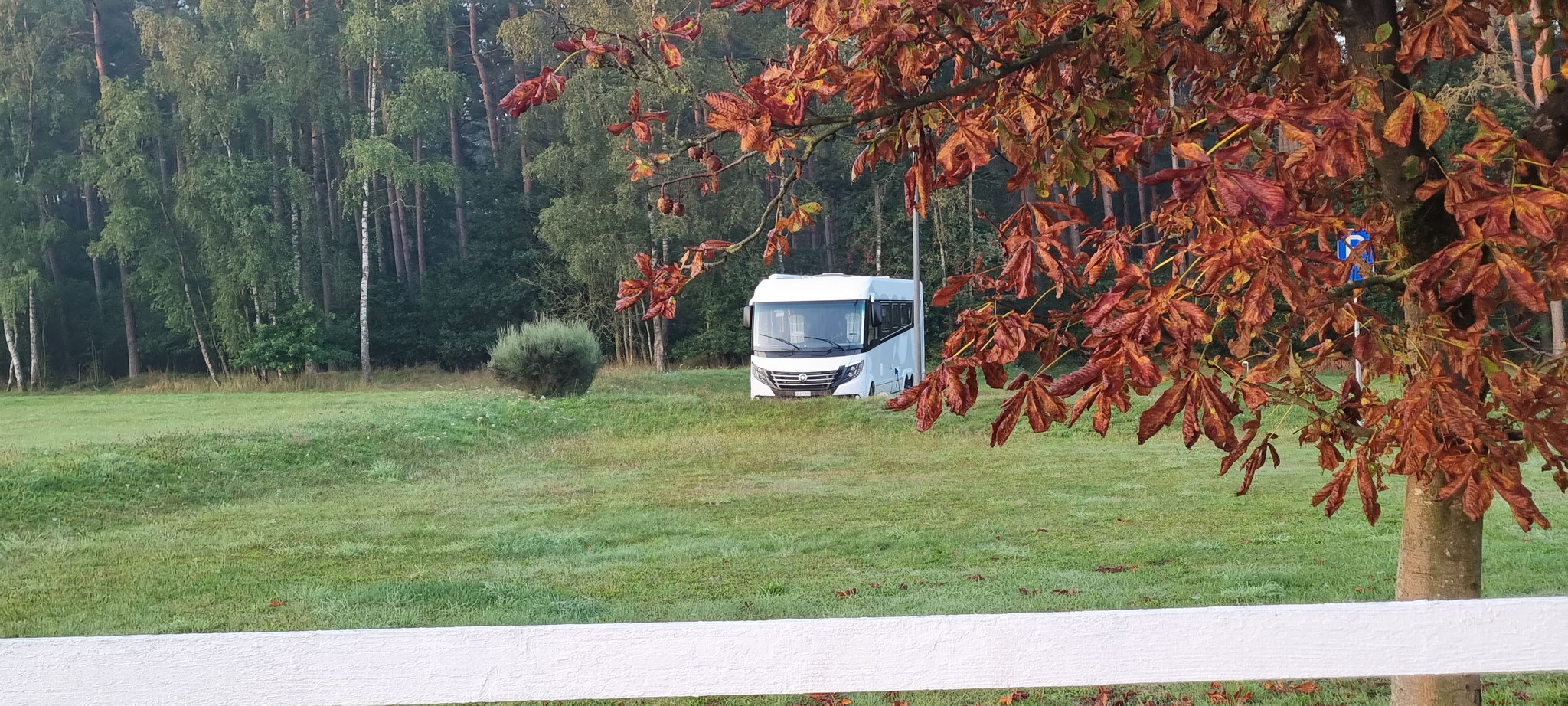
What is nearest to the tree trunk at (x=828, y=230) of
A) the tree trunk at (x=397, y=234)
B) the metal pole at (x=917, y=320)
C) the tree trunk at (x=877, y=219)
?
the tree trunk at (x=877, y=219)

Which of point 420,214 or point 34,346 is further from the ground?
point 420,214

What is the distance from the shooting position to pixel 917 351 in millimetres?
23422

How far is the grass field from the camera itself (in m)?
6.58

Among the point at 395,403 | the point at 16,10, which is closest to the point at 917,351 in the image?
the point at 395,403

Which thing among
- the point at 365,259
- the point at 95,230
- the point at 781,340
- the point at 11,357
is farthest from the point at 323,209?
the point at 781,340

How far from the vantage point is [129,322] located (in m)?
33.3

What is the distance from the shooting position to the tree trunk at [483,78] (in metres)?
36.7

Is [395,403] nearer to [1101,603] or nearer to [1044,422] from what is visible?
[1101,603]

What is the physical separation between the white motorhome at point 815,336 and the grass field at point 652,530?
429 cm

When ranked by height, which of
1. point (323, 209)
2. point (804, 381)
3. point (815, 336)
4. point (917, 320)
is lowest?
point (804, 381)

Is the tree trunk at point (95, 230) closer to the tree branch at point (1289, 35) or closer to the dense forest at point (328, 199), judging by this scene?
the dense forest at point (328, 199)

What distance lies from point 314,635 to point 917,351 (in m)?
22.0

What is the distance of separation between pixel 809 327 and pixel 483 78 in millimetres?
19264

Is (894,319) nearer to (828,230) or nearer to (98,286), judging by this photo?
(828,230)
